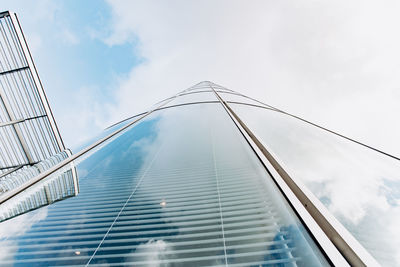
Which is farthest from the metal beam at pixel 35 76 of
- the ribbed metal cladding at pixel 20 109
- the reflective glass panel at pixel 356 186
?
the reflective glass panel at pixel 356 186

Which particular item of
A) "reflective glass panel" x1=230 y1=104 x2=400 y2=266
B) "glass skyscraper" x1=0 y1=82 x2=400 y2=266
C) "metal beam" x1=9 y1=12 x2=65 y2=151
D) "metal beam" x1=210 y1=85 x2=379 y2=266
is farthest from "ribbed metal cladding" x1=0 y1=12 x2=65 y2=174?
"metal beam" x1=210 y1=85 x2=379 y2=266

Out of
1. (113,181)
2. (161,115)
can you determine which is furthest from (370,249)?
(161,115)

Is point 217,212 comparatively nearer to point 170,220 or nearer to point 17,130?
point 170,220

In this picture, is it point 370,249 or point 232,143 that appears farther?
point 232,143

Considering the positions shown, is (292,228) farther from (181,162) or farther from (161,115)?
(161,115)

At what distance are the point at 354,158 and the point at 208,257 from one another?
2465 mm

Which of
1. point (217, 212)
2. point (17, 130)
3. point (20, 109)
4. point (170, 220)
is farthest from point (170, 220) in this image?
point (17, 130)

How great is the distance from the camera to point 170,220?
147cm

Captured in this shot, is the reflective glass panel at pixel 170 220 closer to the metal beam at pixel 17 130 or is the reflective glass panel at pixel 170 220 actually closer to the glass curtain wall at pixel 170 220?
the glass curtain wall at pixel 170 220

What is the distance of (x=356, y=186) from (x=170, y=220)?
163 centimetres

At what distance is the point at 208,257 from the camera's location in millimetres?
1208

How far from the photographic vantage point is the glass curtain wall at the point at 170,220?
120 cm

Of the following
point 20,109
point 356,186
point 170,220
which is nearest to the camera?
point 170,220

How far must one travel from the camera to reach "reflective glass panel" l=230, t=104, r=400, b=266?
1.22 metres
